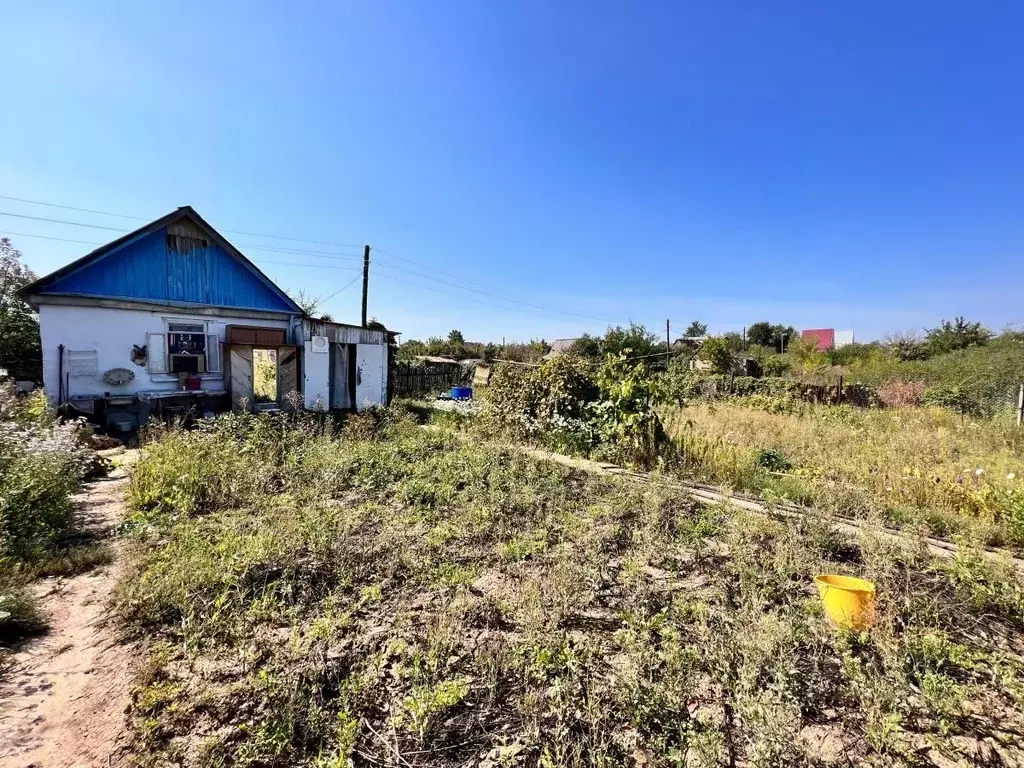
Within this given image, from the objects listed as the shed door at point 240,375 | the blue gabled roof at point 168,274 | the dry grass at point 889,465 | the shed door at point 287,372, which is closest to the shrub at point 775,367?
the dry grass at point 889,465

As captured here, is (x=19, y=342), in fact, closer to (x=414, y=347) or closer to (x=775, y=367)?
(x=414, y=347)

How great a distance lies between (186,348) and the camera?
10.6 metres

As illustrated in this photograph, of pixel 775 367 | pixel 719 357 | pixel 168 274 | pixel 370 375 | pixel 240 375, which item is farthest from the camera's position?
pixel 719 357

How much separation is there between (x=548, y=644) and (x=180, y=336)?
11.6 m

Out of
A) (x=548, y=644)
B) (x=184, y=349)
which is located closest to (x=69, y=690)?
(x=548, y=644)

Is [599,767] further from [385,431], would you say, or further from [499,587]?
[385,431]

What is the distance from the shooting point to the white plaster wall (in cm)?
888

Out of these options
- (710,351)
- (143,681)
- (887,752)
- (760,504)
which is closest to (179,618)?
(143,681)

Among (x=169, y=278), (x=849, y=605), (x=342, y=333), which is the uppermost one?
(x=169, y=278)

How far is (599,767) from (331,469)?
4876 millimetres

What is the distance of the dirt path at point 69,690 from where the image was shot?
6.30 ft

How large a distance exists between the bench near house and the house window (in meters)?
0.02

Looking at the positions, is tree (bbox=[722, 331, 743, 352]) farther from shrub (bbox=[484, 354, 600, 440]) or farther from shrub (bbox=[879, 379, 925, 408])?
shrub (bbox=[484, 354, 600, 440])

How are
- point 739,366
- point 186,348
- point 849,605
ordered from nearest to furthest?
point 849,605
point 186,348
point 739,366
